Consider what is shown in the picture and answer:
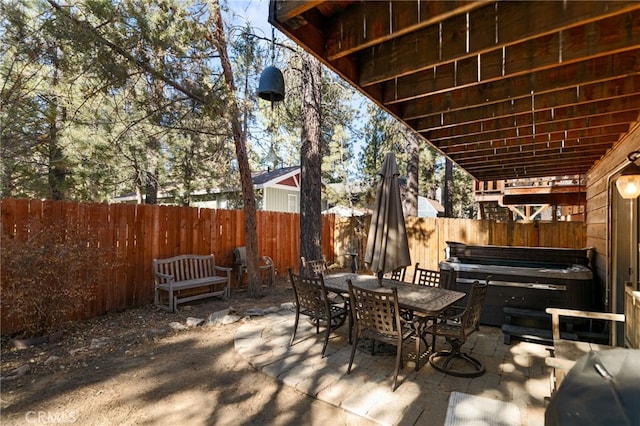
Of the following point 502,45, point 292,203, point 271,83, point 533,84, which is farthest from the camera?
point 292,203

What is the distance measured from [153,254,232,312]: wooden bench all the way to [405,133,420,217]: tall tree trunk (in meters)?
6.91

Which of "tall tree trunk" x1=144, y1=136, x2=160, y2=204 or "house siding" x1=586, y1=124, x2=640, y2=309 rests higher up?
"tall tree trunk" x1=144, y1=136, x2=160, y2=204

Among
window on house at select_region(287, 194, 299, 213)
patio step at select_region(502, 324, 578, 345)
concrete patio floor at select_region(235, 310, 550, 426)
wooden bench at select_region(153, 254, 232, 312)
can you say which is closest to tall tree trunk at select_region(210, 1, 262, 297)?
wooden bench at select_region(153, 254, 232, 312)

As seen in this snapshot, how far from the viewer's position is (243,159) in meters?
6.14

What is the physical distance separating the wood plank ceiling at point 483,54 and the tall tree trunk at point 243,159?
3397 millimetres

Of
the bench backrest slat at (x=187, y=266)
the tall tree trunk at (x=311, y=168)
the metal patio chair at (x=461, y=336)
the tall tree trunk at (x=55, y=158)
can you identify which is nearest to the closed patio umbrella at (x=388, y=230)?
the metal patio chair at (x=461, y=336)

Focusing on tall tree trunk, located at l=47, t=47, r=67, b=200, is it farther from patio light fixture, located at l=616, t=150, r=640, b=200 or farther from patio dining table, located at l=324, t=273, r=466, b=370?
patio light fixture, located at l=616, t=150, r=640, b=200

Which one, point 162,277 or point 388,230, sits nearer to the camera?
point 388,230

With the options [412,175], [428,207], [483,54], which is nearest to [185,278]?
[483,54]

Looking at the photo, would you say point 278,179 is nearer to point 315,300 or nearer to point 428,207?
point 315,300

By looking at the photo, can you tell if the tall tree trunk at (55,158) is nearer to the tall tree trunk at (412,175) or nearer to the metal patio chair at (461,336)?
the metal patio chair at (461,336)

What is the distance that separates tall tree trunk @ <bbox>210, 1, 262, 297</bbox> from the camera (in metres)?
5.40

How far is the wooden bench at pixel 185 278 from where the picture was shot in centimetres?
523

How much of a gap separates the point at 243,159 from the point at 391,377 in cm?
461
